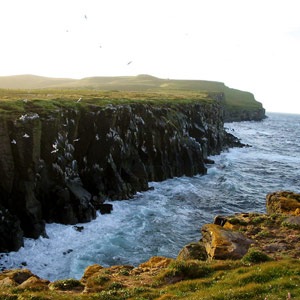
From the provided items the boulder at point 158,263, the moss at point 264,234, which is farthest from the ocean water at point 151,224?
the moss at point 264,234

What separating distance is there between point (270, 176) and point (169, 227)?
39388 mm

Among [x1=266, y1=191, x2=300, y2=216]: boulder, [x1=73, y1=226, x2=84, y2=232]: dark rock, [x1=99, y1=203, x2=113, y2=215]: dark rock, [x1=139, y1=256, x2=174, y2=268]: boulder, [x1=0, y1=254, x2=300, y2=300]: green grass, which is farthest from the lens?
[x1=99, y1=203, x2=113, y2=215]: dark rock

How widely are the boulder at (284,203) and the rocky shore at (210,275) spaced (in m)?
3.80

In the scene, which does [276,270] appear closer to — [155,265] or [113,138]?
[155,265]

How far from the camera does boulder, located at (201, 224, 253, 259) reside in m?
19.2

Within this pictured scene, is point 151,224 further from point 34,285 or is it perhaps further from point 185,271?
point 34,285

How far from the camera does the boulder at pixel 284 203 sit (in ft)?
90.3

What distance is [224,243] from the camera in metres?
20.2

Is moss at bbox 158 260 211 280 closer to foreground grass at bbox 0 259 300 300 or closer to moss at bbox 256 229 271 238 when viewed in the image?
foreground grass at bbox 0 259 300 300

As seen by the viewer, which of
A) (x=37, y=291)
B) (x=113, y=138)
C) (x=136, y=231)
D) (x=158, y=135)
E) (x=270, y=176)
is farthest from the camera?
(x=270, y=176)

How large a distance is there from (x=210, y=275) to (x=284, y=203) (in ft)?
51.5

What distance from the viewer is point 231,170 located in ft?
230

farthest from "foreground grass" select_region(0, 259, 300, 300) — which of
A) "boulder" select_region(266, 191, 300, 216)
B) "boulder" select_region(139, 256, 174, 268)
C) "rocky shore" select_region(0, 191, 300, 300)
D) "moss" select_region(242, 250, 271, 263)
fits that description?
"boulder" select_region(266, 191, 300, 216)

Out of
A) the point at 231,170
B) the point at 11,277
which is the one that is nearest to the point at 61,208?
the point at 11,277
